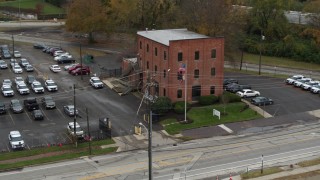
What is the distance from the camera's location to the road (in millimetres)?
50594

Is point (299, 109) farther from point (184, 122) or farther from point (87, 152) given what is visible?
point (87, 152)

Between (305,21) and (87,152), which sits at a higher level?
(305,21)

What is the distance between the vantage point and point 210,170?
51406mm

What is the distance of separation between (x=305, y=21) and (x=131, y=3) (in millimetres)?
39106

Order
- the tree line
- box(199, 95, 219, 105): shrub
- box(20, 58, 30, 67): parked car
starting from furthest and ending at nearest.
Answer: the tree line < box(20, 58, 30, 67): parked car < box(199, 95, 219, 105): shrub

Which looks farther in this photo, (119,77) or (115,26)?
(115,26)

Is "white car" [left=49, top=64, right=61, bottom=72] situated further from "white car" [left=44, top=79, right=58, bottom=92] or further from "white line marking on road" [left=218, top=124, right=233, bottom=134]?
"white line marking on road" [left=218, top=124, right=233, bottom=134]

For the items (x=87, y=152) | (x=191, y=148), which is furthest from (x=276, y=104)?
(x=87, y=152)

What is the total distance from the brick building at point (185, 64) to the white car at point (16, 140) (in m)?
19.8

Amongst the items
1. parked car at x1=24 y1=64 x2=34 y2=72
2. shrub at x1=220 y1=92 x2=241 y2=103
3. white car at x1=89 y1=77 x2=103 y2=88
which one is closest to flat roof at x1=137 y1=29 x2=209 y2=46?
shrub at x1=220 y1=92 x2=241 y2=103

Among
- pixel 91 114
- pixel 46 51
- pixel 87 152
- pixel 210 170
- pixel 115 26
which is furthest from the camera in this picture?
pixel 115 26

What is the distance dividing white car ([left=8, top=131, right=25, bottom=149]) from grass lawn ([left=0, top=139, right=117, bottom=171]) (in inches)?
38.3

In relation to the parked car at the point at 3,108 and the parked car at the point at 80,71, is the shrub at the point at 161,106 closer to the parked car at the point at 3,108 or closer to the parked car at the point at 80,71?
the parked car at the point at 3,108

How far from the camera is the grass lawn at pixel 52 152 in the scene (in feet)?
174
